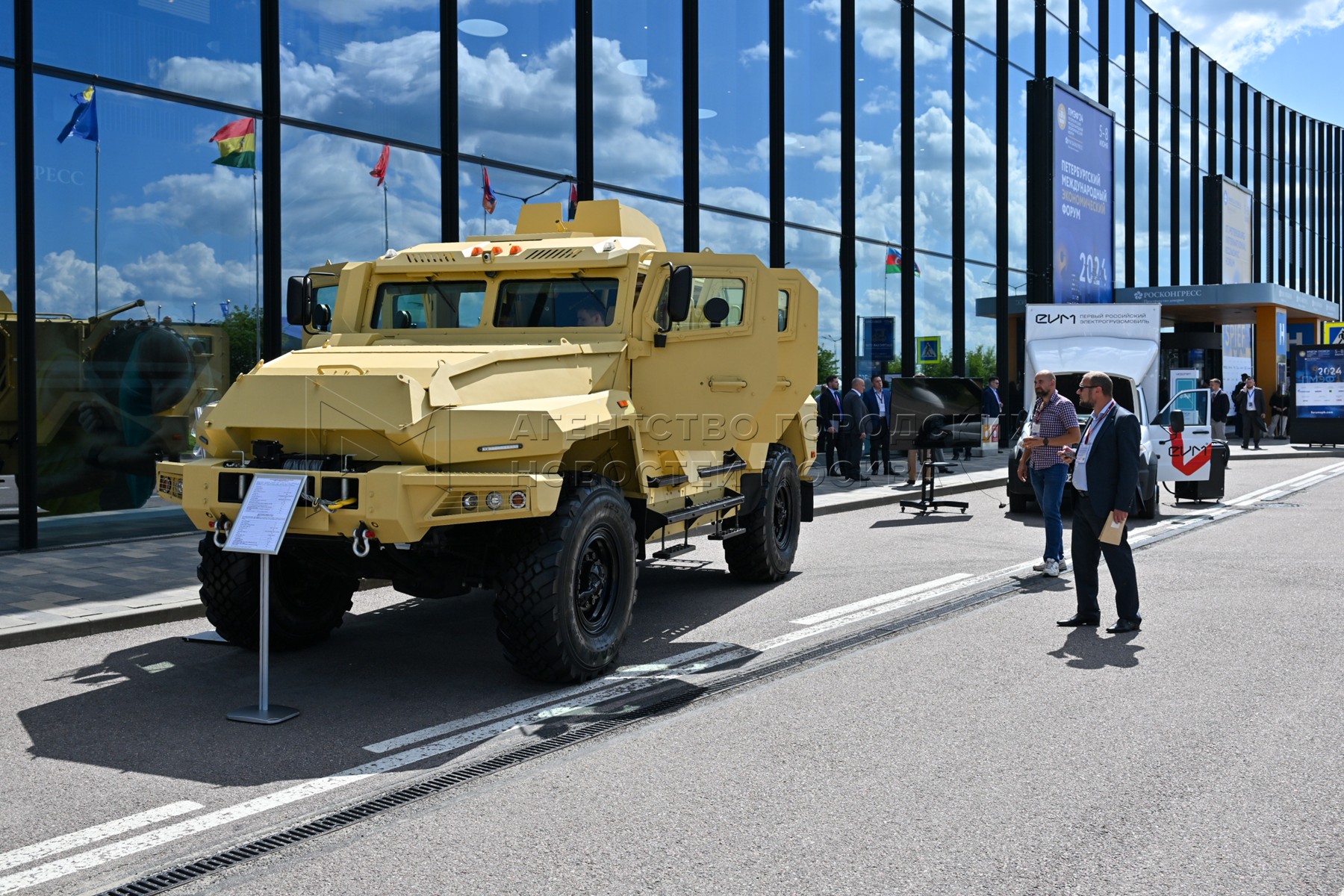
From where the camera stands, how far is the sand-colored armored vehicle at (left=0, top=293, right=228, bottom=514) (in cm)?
1219

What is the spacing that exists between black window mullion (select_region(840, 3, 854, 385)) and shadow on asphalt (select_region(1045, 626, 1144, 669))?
1640cm

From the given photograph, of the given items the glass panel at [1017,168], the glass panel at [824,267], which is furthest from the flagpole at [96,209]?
the glass panel at [1017,168]

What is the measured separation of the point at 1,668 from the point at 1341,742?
7.13 m

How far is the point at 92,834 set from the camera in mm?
4441

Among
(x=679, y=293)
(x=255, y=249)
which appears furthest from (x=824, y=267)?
(x=679, y=293)

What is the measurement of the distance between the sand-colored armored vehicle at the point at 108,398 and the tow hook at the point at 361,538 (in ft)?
24.9

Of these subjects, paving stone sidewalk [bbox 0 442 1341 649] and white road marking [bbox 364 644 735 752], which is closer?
white road marking [bbox 364 644 735 752]

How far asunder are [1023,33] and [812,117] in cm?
1069

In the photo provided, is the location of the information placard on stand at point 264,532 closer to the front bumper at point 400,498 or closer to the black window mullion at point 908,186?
the front bumper at point 400,498

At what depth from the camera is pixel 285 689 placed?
21.7 feet

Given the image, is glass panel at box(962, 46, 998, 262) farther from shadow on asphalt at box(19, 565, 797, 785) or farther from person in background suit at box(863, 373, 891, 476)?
shadow on asphalt at box(19, 565, 797, 785)

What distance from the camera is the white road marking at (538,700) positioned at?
18.5 feet

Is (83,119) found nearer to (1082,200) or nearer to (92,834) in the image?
(92,834)

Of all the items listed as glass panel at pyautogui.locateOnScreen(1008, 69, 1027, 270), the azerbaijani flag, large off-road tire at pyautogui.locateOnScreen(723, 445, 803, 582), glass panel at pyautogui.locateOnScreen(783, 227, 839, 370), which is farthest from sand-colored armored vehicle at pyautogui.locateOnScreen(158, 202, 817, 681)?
glass panel at pyautogui.locateOnScreen(1008, 69, 1027, 270)
